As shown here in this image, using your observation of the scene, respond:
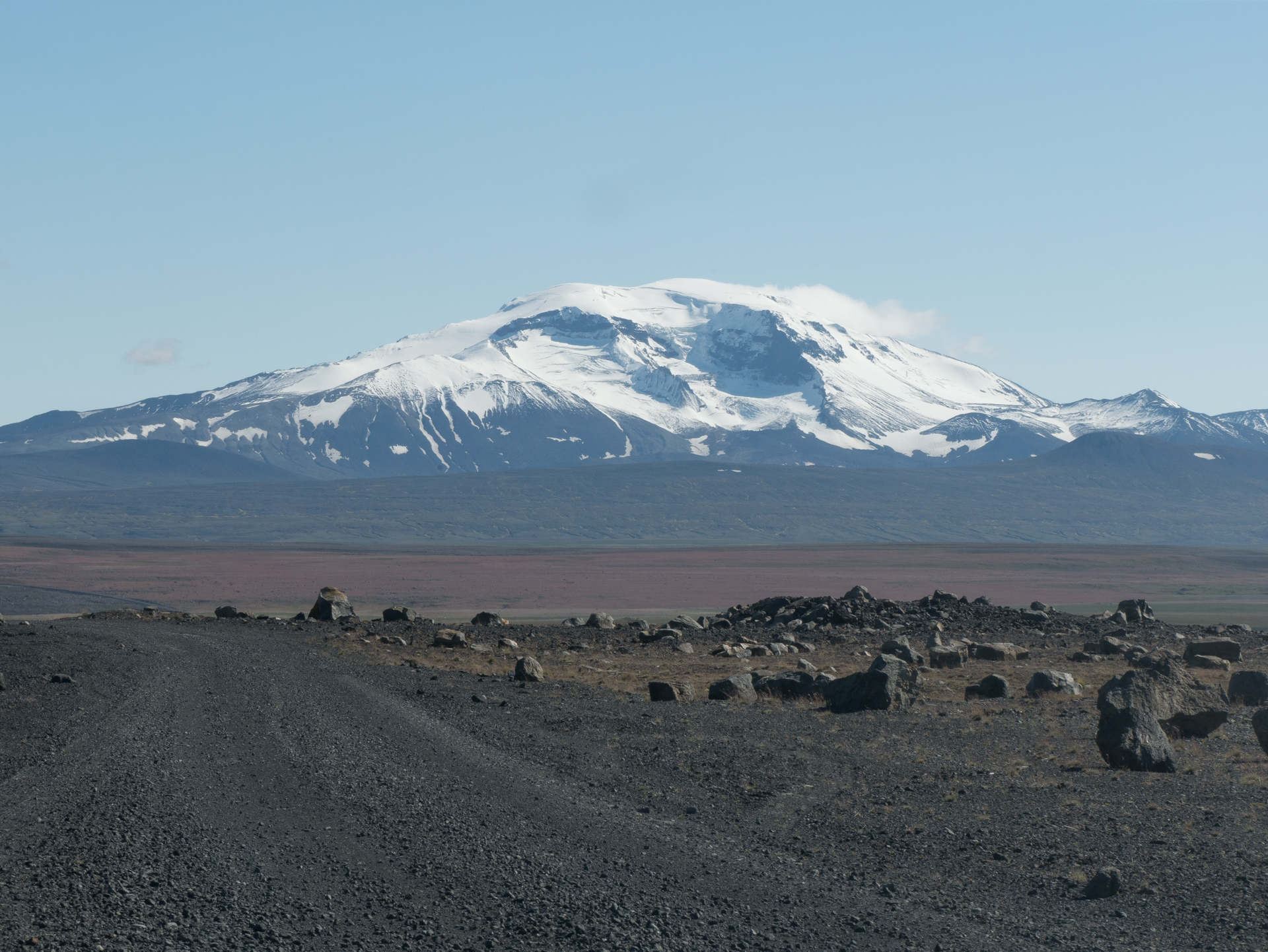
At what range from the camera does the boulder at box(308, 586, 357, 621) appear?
40156 mm

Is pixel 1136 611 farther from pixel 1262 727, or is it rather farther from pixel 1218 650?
pixel 1262 727

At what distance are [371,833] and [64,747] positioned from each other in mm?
6992

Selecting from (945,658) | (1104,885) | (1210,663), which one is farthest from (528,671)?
(1210,663)

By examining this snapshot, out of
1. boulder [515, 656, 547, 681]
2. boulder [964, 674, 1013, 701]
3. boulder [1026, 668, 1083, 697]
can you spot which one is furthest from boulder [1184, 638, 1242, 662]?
boulder [515, 656, 547, 681]

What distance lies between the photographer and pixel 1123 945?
9.22 metres

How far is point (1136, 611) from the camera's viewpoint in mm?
44438

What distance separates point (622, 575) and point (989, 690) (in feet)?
334

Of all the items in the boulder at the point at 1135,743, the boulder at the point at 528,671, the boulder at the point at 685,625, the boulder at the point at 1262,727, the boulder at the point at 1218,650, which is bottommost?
the boulder at the point at 685,625

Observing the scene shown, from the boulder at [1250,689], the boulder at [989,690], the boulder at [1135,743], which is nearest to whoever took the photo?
the boulder at [1135,743]

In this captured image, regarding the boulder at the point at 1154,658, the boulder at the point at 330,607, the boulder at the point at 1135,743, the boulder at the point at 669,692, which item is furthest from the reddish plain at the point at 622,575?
the boulder at the point at 1135,743

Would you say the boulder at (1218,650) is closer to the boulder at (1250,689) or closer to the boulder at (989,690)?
the boulder at (1250,689)

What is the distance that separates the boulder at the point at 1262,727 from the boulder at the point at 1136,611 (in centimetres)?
2884

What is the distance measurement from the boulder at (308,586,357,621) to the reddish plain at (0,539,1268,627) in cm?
3498

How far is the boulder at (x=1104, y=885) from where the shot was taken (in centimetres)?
1034
